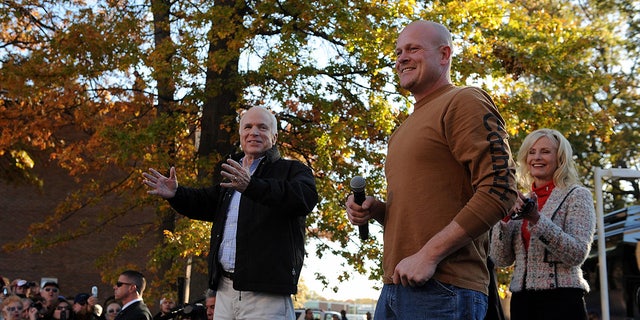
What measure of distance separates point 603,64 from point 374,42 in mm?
15012

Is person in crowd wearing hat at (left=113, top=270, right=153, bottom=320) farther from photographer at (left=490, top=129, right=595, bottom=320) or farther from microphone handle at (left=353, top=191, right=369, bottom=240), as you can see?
microphone handle at (left=353, top=191, right=369, bottom=240)

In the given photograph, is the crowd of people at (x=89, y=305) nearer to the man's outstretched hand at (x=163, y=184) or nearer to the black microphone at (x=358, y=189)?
the man's outstretched hand at (x=163, y=184)

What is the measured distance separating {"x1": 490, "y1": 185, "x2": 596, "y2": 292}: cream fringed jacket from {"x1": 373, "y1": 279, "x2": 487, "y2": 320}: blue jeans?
1151mm

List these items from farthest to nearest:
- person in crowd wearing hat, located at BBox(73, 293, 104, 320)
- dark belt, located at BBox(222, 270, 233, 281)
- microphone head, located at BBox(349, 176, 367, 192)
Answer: person in crowd wearing hat, located at BBox(73, 293, 104, 320), dark belt, located at BBox(222, 270, 233, 281), microphone head, located at BBox(349, 176, 367, 192)

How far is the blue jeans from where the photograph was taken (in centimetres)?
320

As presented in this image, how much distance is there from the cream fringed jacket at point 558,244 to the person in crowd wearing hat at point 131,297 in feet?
18.8

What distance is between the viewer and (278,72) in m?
13.9

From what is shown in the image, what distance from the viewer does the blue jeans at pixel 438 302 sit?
10.5ft

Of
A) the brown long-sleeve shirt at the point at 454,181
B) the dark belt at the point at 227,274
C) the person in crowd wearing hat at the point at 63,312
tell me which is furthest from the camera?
the person in crowd wearing hat at the point at 63,312

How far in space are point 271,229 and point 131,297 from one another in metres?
5.14

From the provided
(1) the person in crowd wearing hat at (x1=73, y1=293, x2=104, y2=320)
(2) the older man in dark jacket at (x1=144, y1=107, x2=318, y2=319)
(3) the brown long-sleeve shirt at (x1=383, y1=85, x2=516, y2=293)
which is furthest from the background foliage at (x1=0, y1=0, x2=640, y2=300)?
(3) the brown long-sleeve shirt at (x1=383, y1=85, x2=516, y2=293)

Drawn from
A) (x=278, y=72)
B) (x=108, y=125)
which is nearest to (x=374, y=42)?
(x=278, y=72)

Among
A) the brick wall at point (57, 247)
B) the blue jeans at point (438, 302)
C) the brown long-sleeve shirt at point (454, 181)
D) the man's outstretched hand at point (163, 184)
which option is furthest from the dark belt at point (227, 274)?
the brick wall at point (57, 247)

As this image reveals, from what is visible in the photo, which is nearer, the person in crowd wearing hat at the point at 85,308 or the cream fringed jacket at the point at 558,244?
the cream fringed jacket at the point at 558,244
